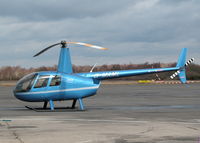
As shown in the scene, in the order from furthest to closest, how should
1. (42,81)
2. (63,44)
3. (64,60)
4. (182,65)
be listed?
(182,65) → (64,60) → (63,44) → (42,81)

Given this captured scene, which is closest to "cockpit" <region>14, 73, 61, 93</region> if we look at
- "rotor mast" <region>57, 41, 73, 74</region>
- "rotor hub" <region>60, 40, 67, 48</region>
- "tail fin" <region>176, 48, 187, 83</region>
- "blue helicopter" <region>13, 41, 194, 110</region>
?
"blue helicopter" <region>13, 41, 194, 110</region>

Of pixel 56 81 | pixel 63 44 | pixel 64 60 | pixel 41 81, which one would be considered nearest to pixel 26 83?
pixel 41 81

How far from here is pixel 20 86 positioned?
24312 mm

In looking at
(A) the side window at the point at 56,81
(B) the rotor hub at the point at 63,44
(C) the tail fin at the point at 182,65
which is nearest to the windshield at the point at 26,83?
(A) the side window at the point at 56,81

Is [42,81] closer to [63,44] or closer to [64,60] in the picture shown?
[64,60]

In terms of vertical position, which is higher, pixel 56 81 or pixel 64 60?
pixel 64 60

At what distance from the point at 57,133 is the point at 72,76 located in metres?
10.5

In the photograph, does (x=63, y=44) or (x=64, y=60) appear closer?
(x=63, y=44)

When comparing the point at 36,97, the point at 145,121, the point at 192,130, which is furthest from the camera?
the point at 36,97

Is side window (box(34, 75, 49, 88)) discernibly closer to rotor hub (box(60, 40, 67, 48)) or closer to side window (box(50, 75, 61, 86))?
side window (box(50, 75, 61, 86))

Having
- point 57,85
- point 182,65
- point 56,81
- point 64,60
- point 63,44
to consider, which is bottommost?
point 57,85

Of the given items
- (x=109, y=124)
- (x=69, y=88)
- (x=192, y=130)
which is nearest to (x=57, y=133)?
(x=109, y=124)

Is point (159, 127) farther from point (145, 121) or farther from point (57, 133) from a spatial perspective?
point (57, 133)

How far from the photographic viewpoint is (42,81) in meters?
24.0
